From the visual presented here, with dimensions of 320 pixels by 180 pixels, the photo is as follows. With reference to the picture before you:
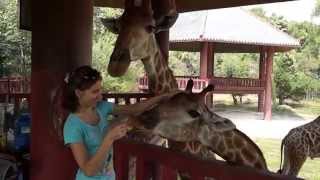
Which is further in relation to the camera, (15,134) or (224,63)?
(224,63)

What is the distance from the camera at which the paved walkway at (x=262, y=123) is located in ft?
52.9

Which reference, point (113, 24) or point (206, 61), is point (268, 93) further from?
point (113, 24)

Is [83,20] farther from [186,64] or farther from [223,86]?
[186,64]

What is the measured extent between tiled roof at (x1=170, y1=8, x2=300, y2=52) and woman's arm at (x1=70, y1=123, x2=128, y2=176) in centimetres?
1715

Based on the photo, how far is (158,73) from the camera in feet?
12.6

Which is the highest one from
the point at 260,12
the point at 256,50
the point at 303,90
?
the point at 260,12

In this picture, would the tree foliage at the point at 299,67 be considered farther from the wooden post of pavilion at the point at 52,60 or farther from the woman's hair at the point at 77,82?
the woman's hair at the point at 77,82

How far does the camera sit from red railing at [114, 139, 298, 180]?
5.82ft

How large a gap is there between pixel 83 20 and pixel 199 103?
86cm

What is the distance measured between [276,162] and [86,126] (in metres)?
9.50

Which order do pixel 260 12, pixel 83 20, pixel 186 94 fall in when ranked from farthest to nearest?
pixel 260 12 < pixel 83 20 < pixel 186 94

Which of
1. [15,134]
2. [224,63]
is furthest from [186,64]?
[15,134]

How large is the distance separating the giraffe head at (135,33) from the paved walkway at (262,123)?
11670 mm

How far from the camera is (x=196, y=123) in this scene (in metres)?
2.24
